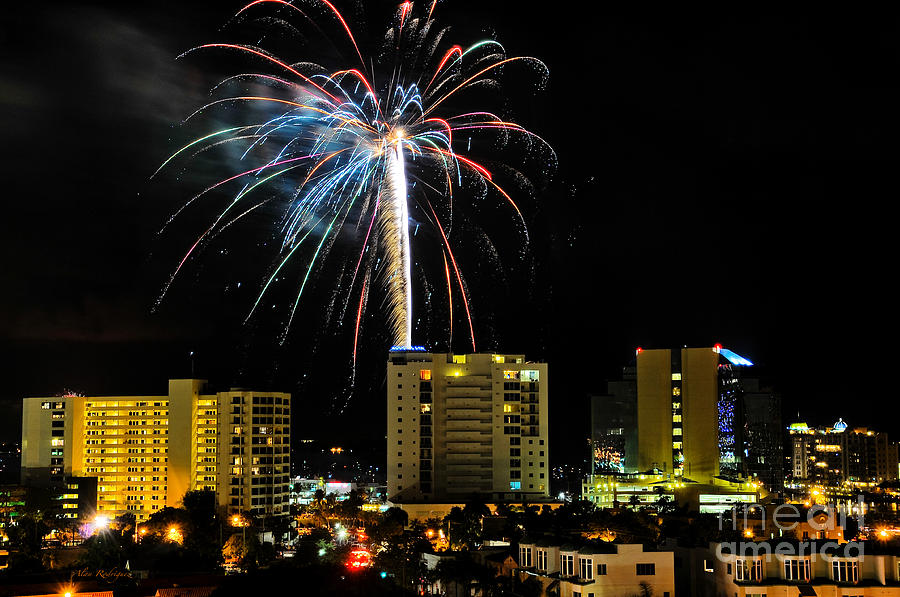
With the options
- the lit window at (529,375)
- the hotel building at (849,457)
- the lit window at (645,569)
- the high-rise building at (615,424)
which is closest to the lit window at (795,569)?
the lit window at (645,569)

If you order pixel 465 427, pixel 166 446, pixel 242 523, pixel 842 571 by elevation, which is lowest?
pixel 242 523

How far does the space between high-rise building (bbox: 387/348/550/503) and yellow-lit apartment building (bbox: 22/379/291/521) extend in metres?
9.42

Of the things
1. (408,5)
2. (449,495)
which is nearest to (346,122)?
(408,5)

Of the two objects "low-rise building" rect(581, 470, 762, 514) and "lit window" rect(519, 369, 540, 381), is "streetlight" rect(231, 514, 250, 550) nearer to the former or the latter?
"lit window" rect(519, 369, 540, 381)

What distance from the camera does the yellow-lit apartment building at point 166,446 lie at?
197ft

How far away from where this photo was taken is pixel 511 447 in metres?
55.6

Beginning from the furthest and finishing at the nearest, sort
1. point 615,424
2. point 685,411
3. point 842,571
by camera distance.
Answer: point 615,424, point 685,411, point 842,571

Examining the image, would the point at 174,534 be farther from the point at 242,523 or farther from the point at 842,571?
the point at 842,571

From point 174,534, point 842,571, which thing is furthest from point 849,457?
point 842,571

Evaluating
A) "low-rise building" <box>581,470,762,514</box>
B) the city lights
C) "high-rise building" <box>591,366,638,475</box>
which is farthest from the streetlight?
"high-rise building" <box>591,366,638,475</box>

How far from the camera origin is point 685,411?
6469cm

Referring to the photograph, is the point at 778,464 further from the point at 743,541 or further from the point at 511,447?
the point at 743,541

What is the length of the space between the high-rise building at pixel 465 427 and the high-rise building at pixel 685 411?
12.0m

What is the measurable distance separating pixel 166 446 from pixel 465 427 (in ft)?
75.7
